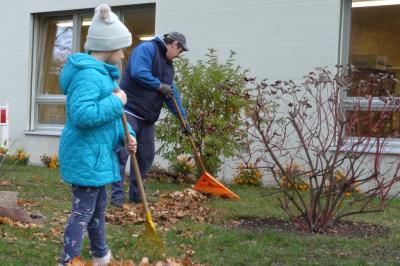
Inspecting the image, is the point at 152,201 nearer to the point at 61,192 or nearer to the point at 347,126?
the point at 61,192

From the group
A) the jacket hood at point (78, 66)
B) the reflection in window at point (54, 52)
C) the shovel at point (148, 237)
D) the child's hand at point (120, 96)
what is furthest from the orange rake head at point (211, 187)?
the reflection in window at point (54, 52)

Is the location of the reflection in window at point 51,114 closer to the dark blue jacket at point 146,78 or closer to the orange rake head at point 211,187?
the orange rake head at point 211,187

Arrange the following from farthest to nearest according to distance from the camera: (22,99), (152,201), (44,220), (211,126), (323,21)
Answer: (22,99) → (323,21) → (211,126) → (152,201) → (44,220)

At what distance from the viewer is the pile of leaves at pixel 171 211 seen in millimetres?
5684

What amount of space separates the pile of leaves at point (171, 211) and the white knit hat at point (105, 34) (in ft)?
7.15

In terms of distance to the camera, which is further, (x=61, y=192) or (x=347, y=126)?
(x=61, y=192)

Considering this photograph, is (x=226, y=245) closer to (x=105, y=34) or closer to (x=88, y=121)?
(x=88, y=121)

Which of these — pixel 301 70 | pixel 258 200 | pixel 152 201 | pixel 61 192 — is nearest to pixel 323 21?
pixel 301 70

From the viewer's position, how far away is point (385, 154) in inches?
320

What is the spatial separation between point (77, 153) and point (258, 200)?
157 inches

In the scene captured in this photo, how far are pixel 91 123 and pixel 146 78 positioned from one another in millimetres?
2795

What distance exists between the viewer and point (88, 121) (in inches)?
139

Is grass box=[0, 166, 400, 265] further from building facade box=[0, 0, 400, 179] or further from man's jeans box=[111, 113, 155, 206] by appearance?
building facade box=[0, 0, 400, 179]

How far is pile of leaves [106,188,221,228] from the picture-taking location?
5.68 metres
